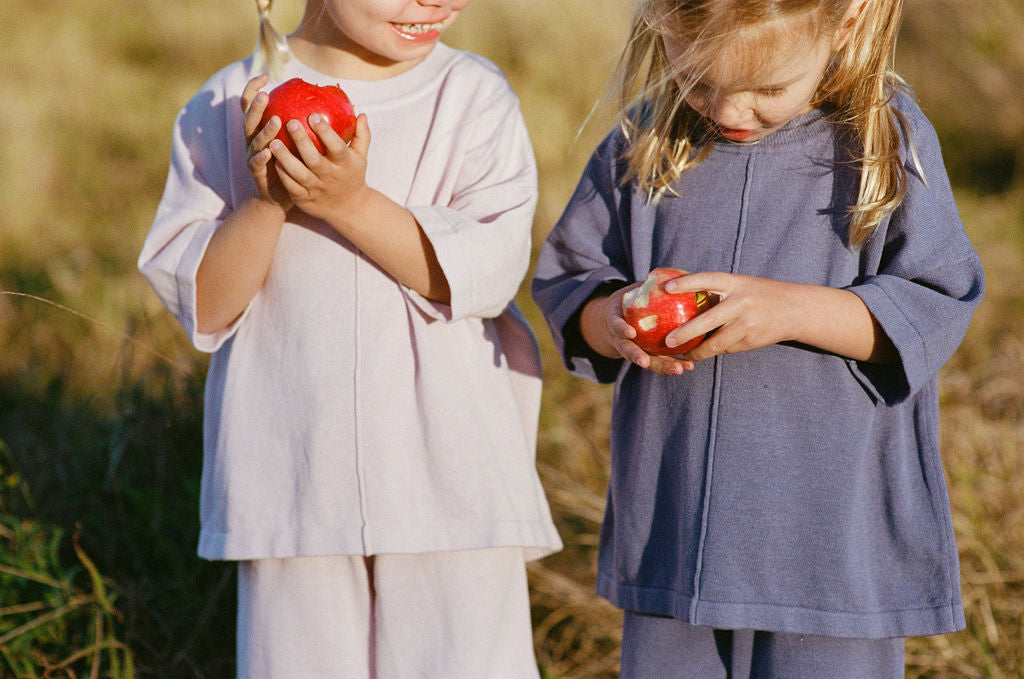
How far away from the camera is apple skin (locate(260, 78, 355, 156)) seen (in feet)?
4.62

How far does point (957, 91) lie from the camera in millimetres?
5016

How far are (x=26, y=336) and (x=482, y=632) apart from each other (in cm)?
299

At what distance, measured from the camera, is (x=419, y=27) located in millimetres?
1611

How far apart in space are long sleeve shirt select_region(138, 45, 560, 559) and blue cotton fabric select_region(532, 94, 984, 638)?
0.89 feet

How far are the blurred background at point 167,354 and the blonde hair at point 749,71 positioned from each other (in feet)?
0.34

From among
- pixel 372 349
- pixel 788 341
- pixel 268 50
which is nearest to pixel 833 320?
pixel 788 341

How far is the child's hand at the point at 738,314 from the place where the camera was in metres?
1.41

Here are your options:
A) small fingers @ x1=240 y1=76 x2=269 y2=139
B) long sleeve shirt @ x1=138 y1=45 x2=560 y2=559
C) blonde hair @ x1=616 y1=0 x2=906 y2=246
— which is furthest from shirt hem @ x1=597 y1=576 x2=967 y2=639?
small fingers @ x1=240 y1=76 x2=269 y2=139

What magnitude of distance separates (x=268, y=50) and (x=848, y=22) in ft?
2.86

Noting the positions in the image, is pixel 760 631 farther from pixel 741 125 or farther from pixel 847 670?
pixel 741 125

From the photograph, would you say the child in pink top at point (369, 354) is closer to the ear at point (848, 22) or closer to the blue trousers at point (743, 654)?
the blue trousers at point (743, 654)

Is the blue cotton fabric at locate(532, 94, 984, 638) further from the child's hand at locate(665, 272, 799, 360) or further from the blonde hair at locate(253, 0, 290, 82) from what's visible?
the blonde hair at locate(253, 0, 290, 82)

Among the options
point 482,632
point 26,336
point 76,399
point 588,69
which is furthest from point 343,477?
point 588,69

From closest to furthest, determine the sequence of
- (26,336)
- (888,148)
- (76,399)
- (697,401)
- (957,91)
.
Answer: (888,148) < (697,401) < (76,399) < (26,336) < (957,91)
